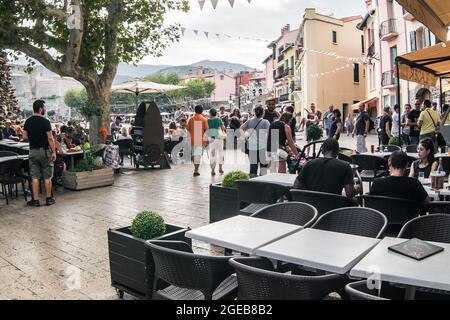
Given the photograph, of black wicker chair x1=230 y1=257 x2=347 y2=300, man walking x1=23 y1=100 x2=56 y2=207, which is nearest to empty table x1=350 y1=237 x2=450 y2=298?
black wicker chair x1=230 y1=257 x2=347 y2=300

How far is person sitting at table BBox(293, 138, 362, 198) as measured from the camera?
4008 mm

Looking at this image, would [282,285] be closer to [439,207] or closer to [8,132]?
[439,207]

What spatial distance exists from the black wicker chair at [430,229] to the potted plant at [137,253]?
1600 mm

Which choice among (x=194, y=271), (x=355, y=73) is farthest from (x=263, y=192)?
(x=355, y=73)

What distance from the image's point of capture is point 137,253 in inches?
126

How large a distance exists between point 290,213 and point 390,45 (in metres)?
23.1

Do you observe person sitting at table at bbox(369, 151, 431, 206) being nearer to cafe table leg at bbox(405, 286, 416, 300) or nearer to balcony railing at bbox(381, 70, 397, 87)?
cafe table leg at bbox(405, 286, 416, 300)

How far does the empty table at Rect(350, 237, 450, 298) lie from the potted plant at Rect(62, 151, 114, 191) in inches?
282

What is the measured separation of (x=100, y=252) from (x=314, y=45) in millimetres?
33719

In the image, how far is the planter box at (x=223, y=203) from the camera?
5.07m

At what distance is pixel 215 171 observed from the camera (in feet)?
34.8

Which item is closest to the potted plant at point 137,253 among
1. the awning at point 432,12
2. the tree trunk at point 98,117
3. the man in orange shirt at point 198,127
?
the awning at point 432,12

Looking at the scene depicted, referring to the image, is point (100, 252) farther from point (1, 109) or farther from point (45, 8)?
point (1, 109)
